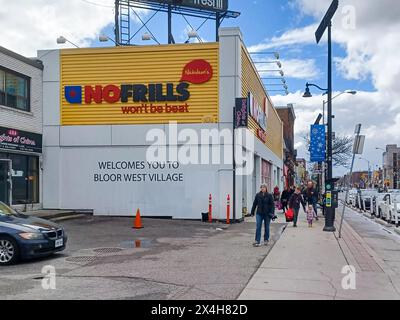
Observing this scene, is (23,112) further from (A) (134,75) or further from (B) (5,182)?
(A) (134,75)

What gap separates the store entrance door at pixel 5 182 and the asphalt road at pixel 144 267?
4061 mm

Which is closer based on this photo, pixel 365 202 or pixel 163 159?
pixel 163 159

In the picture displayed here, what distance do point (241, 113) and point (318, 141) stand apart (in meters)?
8.84

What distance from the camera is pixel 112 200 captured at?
2189 centimetres

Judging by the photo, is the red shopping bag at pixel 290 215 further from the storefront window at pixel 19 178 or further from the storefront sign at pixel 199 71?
the storefront window at pixel 19 178

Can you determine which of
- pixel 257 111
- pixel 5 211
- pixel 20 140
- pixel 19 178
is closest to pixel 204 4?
pixel 257 111

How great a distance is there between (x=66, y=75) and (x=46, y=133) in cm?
277

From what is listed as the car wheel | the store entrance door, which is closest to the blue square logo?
the store entrance door

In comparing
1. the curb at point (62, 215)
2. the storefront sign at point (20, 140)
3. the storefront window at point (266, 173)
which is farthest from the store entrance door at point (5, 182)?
the storefront window at point (266, 173)

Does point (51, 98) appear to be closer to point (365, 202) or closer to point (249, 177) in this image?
point (249, 177)

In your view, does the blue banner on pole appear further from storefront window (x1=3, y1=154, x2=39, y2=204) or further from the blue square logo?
storefront window (x1=3, y1=154, x2=39, y2=204)

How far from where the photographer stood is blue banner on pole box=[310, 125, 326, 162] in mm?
27375

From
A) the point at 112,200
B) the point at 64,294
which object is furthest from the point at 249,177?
the point at 64,294
